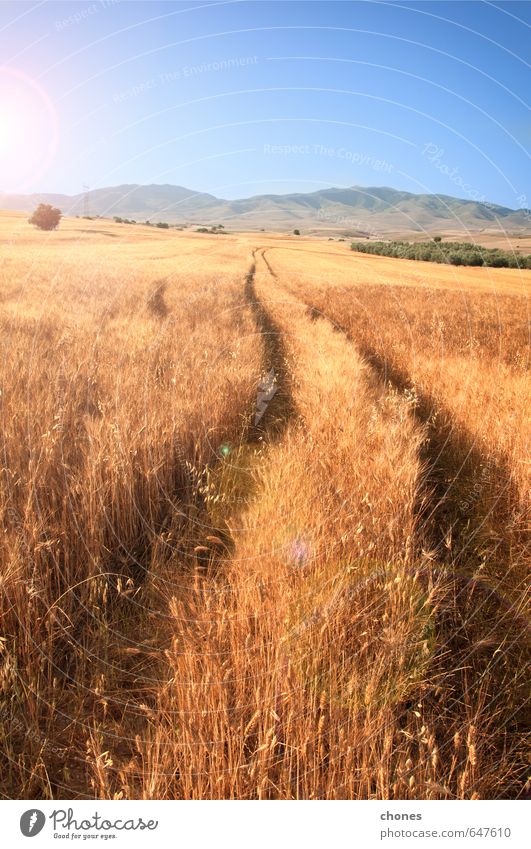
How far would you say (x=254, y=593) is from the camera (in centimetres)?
225

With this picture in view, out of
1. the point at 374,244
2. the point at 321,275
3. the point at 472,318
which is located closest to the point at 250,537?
the point at 472,318

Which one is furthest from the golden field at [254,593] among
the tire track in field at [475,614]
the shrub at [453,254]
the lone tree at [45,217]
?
the lone tree at [45,217]

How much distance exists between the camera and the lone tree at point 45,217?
6038 cm

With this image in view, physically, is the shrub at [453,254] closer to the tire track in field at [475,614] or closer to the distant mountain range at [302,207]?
the distant mountain range at [302,207]

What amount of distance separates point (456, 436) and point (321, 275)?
21049mm

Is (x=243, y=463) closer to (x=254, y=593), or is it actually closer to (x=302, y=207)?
(x=254, y=593)

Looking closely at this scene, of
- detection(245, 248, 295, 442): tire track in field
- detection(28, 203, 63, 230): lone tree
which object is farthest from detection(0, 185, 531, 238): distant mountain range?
detection(245, 248, 295, 442): tire track in field

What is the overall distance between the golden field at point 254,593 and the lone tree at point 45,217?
2607 inches
